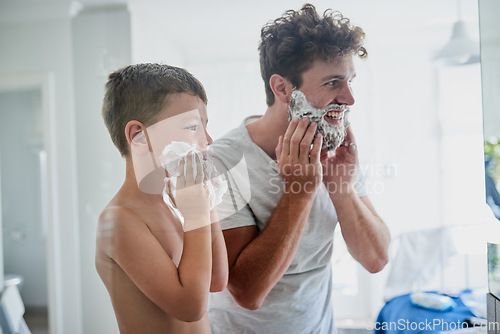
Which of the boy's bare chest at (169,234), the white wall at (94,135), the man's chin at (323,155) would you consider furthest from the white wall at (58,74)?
the man's chin at (323,155)

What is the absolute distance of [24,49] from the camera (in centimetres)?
58

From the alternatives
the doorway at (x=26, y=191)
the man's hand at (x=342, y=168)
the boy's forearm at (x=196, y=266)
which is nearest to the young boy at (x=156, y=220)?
the boy's forearm at (x=196, y=266)

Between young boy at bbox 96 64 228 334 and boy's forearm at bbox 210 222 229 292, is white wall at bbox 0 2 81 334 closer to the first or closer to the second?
young boy at bbox 96 64 228 334

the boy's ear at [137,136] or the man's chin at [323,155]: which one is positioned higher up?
the boy's ear at [137,136]

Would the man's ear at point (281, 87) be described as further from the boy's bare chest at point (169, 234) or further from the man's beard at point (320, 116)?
the boy's bare chest at point (169, 234)

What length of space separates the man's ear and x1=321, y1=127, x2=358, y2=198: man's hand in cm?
12

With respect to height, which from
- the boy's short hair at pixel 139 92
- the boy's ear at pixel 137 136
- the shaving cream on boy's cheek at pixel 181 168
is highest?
the boy's short hair at pixel 139 92

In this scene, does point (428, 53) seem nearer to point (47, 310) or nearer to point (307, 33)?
point (307, 33)

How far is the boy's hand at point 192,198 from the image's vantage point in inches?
20.8

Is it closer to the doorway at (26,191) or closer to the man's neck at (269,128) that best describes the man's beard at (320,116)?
the man's neck at (269,128)

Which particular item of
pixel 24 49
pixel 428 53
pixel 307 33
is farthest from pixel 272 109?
pixel 24 49

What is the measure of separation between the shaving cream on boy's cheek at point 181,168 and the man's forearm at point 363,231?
0.74ft

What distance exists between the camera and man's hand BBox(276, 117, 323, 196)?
597mm

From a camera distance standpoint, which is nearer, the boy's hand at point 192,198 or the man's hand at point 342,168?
the boy's hand at point 192,198
